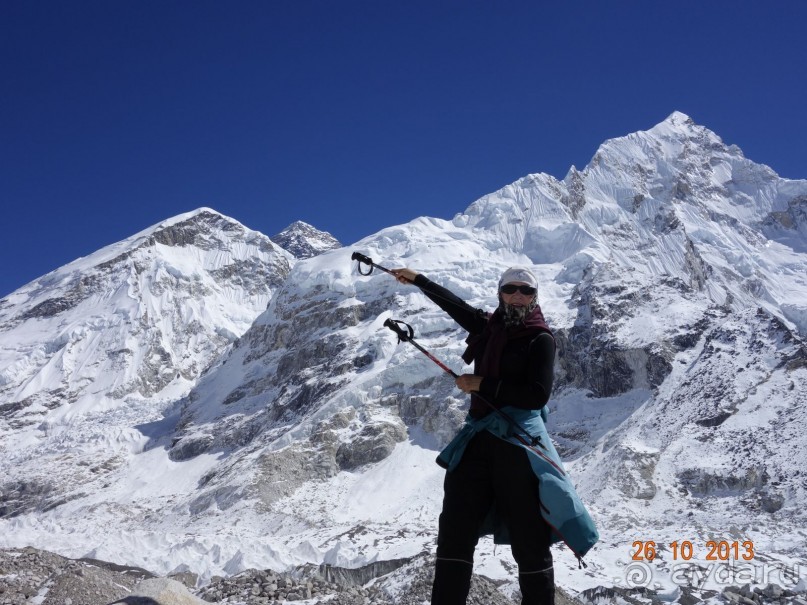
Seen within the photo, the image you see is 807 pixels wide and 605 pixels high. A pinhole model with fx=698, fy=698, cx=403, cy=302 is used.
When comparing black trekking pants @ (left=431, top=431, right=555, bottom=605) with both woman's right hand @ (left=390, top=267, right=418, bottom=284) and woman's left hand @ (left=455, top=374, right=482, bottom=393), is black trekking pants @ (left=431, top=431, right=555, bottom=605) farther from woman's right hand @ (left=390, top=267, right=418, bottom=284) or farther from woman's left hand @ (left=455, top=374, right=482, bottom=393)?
woman's right hand @ (left=390, top=267, right=418, bottom=284)

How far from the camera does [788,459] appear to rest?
5881cm

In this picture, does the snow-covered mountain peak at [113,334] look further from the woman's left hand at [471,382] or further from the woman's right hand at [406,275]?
the woman's left hand at [471,382]

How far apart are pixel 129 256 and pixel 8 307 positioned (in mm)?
38074

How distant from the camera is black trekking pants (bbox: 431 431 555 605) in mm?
5121

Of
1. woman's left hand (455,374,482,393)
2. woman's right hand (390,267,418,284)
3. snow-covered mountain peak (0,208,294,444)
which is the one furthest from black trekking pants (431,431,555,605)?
snow-covered mountain peak (0,208,294,444)

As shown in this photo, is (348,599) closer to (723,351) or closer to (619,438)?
(619,438)

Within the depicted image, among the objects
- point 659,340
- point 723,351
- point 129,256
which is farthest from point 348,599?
point 129,256

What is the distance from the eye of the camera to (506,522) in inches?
212

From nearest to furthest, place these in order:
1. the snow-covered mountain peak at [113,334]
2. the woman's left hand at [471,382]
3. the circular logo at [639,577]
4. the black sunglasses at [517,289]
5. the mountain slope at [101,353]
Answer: the woman's left hand at [471,382] < the black sunglasses at [517,289] < the circular logo at [639,577] < the mountain slope at [101,353] < the snow-covered mountain peak at [113,334]

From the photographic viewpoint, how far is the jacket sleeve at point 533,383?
17.7 ft

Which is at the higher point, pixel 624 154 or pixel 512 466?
pixel 624 154

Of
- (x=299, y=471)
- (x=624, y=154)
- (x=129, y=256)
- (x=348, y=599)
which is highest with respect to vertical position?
(x=624, y=154)

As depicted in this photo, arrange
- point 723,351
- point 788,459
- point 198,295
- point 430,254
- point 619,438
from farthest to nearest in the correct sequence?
1. point 198,295
2. point 430,254
3. point 723,351
4. point 619,438
5. point 788,459

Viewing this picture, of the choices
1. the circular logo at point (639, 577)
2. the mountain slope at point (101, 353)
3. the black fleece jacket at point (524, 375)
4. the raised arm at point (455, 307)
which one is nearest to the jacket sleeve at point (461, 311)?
the raised arm at point (455, 307)
